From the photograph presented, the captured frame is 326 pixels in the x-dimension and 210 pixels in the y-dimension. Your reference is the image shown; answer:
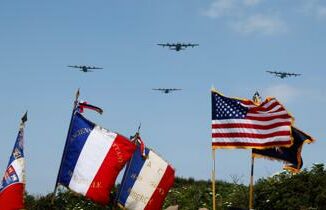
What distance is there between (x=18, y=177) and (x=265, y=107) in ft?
22.7

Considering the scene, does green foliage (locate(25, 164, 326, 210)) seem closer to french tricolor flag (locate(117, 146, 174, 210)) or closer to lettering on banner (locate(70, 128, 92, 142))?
french tricolor flag (locate(117, 146, 174, 210))

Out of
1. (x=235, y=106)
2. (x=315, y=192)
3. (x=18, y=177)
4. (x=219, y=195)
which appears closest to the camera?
(x=18, y=177)

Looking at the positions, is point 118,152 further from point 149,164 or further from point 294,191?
point 294,191

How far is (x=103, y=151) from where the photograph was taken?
1775 centimetres

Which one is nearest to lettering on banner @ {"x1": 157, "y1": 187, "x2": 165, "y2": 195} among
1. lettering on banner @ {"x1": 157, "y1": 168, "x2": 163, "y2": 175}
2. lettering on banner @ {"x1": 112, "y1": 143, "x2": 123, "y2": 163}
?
lettering on banner @ {"x1": 157, "y1": 168, "x2": 163, "y2": 175}

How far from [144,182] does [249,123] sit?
375 centimetres

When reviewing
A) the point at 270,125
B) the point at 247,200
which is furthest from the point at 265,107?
the point at 247,200

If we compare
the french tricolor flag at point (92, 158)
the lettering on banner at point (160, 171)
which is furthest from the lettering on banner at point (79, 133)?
the lettering on banner at point (160, 171)

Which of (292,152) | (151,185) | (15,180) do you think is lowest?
(15,180)

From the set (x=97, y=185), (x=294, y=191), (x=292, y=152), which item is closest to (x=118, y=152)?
(x=97, y=185)

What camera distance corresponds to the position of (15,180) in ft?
53.9

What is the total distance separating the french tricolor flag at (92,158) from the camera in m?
17.4

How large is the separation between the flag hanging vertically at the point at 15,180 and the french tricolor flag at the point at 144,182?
3.87 m

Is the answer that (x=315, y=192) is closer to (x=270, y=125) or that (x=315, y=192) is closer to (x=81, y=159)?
(x=270, y=125)
